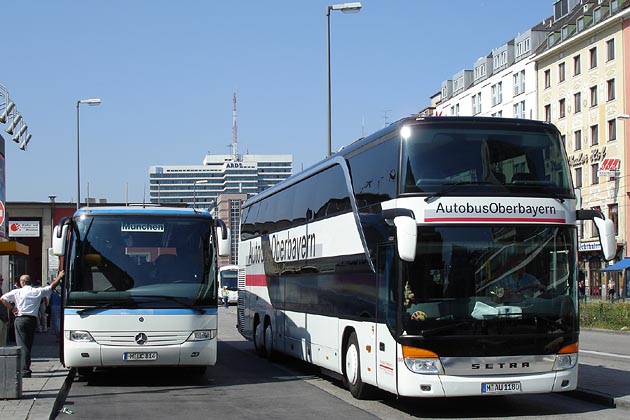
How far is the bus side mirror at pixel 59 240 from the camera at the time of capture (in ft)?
48.8

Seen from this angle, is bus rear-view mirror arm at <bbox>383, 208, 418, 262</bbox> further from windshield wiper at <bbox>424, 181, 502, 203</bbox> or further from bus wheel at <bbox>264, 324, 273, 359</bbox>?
bus wheel at <bbox>264, 324, 273, 359</bbox>

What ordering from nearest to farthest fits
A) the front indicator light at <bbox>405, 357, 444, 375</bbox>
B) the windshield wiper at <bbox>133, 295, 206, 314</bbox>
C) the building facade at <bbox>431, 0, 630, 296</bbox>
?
the front indicator light at <bbox>405, 357, 444, 375</bbox> → the windshield wiper at <bbox>133, 295, 206, 314</bbox> → the building facade at <bbox>431, 0, 630, 296</bbox>

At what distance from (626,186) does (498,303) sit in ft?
172

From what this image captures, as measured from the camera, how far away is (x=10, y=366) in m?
12.9

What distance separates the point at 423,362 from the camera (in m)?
11.4

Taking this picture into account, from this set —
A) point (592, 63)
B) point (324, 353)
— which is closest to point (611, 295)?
point (592, 63)

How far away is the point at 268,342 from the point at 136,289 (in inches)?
244

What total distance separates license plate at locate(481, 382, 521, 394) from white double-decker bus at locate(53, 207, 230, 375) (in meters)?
5.47

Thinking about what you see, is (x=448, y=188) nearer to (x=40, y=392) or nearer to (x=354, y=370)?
(x=354, y=370)

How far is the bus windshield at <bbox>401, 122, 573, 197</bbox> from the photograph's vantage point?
11727 millimetres

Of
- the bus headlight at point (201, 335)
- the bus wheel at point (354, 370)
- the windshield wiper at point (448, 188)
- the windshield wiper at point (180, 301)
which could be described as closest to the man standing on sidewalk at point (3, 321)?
the windshield wiper at point (180, 301)

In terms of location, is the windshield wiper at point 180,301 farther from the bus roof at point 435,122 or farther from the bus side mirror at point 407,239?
the bus side mirror at point 407,239

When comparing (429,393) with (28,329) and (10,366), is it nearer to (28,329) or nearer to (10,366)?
(10,366)

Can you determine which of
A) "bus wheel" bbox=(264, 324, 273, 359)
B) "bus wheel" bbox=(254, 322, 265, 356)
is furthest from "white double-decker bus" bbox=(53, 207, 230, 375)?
"bus wheel" bbox=(254, 322, 265, 356)
